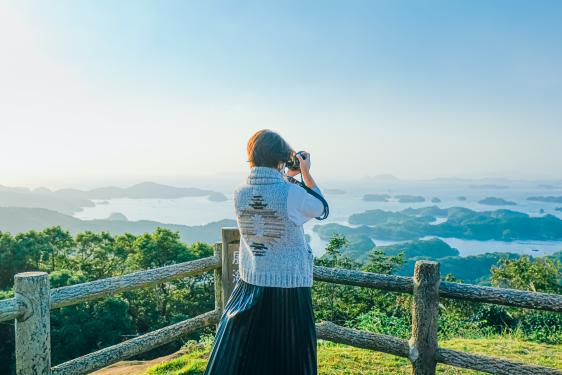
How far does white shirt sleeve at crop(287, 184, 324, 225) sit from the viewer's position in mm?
2248

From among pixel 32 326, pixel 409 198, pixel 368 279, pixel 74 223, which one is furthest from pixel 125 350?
pixel 409 198

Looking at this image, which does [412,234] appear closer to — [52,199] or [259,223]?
[52,199]

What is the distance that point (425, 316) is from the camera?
303 cm

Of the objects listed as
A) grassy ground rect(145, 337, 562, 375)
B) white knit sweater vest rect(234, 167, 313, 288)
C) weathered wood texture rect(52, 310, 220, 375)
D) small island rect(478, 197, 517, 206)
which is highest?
white knit sweater vest rect(234, 167, 313, 288)

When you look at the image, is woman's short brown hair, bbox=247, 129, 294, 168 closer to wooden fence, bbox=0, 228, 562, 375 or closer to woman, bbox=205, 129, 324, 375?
woman, bbox=205, 129, 324, 375

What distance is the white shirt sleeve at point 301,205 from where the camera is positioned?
2.25 metres

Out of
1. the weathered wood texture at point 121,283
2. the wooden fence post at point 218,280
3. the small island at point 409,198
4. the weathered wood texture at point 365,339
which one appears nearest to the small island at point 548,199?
Result: the small island at point 409,198

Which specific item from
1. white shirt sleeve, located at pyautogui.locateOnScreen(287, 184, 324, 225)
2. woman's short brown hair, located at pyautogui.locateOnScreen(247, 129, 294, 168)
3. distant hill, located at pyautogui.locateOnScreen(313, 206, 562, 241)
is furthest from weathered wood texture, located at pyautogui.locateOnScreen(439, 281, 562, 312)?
distant hill, located at pyautogui.locateOnScreen(313, 206, 562, 241)

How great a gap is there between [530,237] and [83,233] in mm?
87612

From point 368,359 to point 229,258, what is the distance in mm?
1908

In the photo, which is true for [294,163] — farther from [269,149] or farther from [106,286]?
[106,286]

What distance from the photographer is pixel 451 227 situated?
9294cm

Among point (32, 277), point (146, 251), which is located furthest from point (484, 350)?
point (146, 251)

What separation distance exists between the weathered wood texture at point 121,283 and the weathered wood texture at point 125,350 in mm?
364
